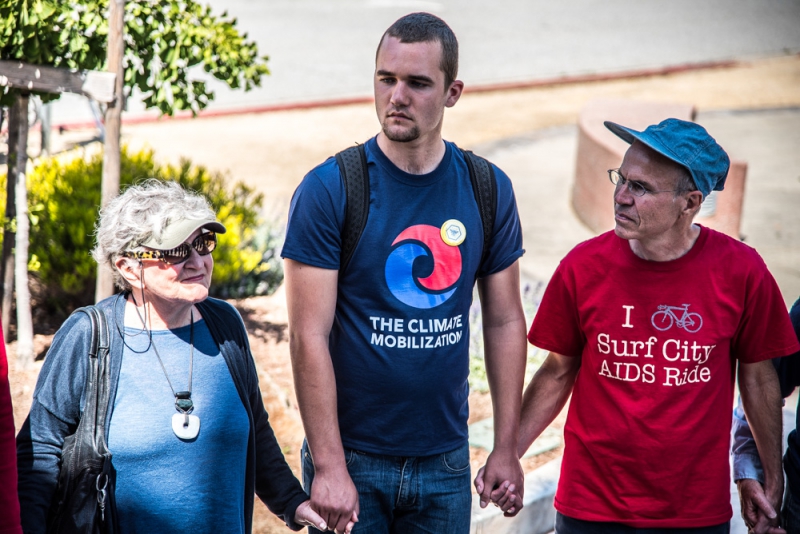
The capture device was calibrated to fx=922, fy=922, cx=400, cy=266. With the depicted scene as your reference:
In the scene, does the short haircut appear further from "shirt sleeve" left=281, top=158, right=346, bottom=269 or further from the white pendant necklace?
the white pendant necklace

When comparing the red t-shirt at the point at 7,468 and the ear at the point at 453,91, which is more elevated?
the ear at the point at 453,91

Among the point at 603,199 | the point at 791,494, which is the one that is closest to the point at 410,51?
the point at 791,494

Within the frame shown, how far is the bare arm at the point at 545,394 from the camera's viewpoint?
2.96 metres

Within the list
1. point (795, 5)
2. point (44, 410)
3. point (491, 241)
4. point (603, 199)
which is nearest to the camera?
point (44, 410)

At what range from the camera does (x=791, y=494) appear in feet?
9.41

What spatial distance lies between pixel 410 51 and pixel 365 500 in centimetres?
129

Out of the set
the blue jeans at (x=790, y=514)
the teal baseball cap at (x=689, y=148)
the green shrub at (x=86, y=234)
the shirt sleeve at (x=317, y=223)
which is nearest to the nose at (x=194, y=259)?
the shirt sleeve at (x=317, y=223)

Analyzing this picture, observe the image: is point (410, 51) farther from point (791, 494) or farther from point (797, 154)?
point (797, 154)

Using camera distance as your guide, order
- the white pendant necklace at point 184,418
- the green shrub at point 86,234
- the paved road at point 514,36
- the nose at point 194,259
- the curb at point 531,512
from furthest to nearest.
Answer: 1. the paved road at point 514,36
2. the green shrub at point 86,234
3. the curb at point 531,512
4. the nose at point 194,259
5. the white pendant necklace at point 184,418

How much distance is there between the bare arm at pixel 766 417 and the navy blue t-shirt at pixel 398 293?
0.89m

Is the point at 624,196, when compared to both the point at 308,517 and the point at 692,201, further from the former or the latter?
the point at 308,517

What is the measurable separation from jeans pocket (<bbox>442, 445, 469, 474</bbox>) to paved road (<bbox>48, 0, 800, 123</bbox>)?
10.8m

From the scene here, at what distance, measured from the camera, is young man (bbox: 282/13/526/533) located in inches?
100

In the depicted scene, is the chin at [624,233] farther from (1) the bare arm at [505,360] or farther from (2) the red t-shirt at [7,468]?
(2) the red t-shirt at [7,468]
